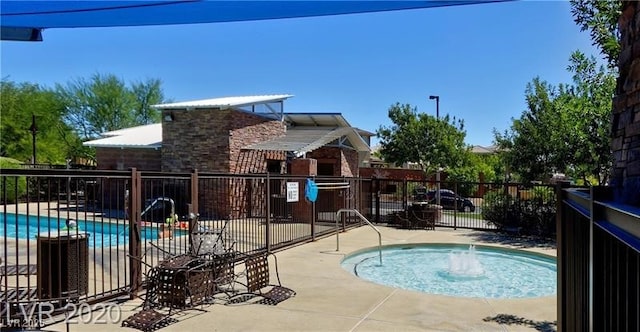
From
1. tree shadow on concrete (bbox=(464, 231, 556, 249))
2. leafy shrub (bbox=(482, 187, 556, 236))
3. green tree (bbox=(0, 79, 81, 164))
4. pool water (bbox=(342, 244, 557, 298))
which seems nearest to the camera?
pool water (bbox=(342, 244, 557, 298))

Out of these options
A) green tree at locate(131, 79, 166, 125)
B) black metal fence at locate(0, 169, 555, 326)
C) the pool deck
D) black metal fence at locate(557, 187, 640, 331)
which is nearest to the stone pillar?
black metal fence at locate(0, 169, 555, 326)

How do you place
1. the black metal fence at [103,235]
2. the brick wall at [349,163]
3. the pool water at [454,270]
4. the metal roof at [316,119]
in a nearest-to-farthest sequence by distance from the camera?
the black metal fence at [103,235] → the pool water at [454,270] → the brick wall at [349,163] → the metal roof at [316,119]

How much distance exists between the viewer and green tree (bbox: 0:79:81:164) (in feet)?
92.8

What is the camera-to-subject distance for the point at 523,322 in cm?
488

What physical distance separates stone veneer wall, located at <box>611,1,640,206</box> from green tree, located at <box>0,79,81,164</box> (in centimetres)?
3190

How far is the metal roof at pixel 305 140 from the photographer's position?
16.7 meters

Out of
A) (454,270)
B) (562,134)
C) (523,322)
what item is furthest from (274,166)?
(523,322)

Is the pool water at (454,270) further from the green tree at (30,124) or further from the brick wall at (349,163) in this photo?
the green tree at (30,124)

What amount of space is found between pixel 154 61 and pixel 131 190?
3121 cm

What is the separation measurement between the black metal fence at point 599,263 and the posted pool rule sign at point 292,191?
693 cm

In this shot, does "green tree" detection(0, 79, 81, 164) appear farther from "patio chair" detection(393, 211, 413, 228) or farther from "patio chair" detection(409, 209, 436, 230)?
"patio chair" detection(409, 209, 436, 230)

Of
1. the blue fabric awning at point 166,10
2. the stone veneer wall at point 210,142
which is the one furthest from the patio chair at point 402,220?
the blue fabric awning at point 166,10

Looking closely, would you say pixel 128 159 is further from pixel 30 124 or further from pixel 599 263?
pixel 599 263

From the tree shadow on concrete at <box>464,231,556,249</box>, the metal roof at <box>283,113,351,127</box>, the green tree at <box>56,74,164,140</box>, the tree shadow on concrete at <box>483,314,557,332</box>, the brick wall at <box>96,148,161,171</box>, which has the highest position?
the green tree at <box>56,74,164,140</box>
